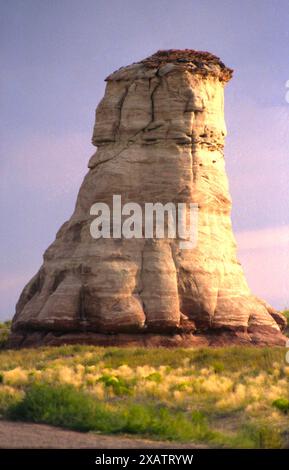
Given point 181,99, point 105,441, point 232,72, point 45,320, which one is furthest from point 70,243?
point 105,441

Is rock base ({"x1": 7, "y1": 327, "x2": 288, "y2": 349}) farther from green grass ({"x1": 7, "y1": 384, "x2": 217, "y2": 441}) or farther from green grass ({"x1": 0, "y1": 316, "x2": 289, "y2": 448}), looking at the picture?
green grass ({"x1": 7, "y1": 384, "x2": 217, "y2": 441})

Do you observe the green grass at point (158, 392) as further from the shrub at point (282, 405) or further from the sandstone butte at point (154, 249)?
the sandstone butte at point (154, 249)

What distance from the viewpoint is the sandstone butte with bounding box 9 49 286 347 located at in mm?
33375

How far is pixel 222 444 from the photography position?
15.3m

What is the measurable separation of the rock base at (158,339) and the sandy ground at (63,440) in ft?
53.5

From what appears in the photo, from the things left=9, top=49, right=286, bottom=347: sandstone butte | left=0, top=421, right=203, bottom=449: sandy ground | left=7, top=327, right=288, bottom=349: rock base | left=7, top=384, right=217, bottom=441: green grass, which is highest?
left=9, top=49, right=286, bottom=347: sandstone butte

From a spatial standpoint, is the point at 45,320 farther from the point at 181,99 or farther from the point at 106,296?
the point at 181,99

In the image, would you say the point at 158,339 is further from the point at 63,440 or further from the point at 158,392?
the point at 63,440

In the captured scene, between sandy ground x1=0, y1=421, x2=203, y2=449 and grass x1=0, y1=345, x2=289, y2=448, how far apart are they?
20.7 inches

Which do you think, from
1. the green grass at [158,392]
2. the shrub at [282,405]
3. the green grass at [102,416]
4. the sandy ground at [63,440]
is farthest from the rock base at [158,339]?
the sandy ground at [63,440]

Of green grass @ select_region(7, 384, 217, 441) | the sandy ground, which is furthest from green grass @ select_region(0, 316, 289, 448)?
the sandy ground

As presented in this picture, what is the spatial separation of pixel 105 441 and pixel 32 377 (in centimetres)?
960

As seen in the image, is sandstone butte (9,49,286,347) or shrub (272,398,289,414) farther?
sandstone butte (9,49,286,347)
